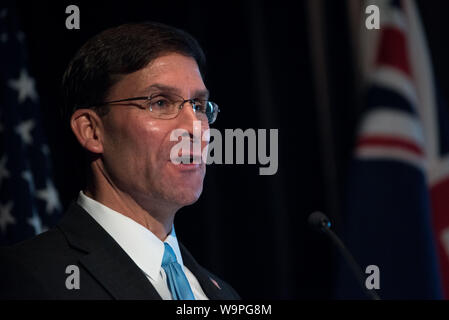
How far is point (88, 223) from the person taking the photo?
5.50 feet

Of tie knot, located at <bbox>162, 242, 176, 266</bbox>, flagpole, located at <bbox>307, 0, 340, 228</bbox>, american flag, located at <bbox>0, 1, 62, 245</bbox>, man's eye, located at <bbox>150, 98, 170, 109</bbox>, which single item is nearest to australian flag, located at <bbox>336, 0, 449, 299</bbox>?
flagpole, located at <bbox>307, 0, 340, 228</bbox>

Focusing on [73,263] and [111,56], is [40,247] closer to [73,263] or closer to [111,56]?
[73,263]

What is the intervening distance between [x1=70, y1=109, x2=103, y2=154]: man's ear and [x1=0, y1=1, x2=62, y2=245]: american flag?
Result: 1.10 metres

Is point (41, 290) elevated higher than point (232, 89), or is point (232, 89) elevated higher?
point (232, 89)

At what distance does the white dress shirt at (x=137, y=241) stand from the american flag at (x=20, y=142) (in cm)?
117

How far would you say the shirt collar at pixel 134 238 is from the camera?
65.6 inches

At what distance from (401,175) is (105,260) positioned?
216 cm

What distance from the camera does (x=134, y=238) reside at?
1686 millimetres

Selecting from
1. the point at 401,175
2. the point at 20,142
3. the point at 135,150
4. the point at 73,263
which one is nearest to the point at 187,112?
the point at 135,150

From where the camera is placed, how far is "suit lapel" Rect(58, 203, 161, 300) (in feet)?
4.97

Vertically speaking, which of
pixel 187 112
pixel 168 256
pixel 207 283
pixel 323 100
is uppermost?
pixel 323 100

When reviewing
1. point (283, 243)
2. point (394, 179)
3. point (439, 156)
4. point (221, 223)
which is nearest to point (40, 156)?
point (221, 223)

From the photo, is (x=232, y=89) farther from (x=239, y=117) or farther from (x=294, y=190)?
(x=294, y=190)

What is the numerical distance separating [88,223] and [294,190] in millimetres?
2216
